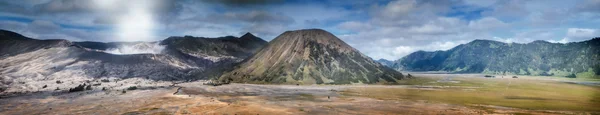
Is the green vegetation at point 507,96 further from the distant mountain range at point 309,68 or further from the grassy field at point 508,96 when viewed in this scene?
the distant mountain range at point 309,68

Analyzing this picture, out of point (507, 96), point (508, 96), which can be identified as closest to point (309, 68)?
point (507, 96)

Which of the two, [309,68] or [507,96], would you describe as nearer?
[507,96]

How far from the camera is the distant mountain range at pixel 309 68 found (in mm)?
155875

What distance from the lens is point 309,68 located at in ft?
542

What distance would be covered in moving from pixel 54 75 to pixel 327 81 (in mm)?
109631

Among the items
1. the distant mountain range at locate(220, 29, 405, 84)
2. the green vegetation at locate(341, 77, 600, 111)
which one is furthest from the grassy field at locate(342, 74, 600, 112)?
the distant mountain range at locate(220, 29, 405, 84)

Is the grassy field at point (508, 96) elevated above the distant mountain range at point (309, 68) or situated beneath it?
situated beneath

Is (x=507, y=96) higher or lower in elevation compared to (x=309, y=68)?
lower

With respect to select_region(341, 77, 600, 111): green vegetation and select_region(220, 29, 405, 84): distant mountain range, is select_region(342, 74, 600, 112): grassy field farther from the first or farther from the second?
select_region(220, 29, 405, 84): distant mountain range

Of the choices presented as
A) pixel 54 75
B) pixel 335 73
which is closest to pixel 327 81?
pixel 335 73

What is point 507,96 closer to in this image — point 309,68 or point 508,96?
point 508,96

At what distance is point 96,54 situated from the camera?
18325 centimetres

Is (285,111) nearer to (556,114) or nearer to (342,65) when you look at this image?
(556,114)

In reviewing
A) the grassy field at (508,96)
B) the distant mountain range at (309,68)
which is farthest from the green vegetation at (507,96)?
the distant mountain range at (309,68)
